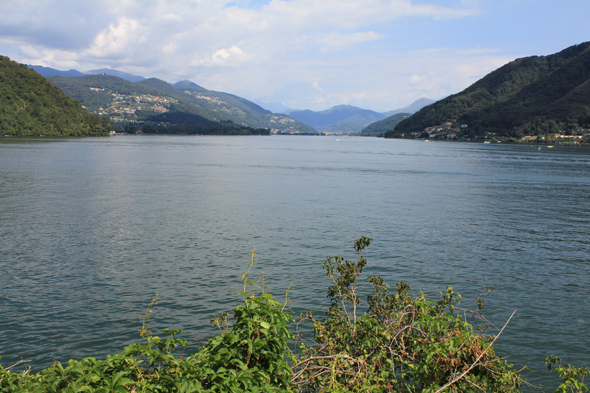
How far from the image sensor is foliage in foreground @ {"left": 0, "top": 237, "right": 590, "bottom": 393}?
4.77 metres

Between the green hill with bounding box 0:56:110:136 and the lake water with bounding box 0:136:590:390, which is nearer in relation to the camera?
the lake water with bounding box 0:136:590:390

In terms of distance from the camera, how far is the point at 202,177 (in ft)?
155

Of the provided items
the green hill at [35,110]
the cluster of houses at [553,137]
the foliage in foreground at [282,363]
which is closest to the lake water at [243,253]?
the foliage in foreground at [282,363]

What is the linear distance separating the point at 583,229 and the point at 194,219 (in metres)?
23.6

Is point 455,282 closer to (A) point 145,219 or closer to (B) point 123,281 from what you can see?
(B) point 123,281

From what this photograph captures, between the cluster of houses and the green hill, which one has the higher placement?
the green hill

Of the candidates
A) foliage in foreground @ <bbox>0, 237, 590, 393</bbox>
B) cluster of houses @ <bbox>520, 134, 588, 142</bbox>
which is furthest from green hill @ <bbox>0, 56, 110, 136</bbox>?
cluster of houses @ <bbox>520, 134, 588, 142</bbox>

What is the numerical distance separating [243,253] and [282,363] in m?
12.4

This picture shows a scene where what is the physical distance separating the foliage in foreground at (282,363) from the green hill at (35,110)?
17871 centimetres

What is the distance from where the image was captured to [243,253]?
17.8m

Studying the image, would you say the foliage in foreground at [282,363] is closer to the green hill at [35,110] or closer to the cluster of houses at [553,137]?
Result: the cluster of houses at [553,137]

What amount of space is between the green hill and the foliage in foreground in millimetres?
178714

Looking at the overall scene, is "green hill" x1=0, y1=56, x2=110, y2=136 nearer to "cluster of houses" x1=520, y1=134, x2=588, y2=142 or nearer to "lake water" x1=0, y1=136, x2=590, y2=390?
"lake water" x1=0, y1=136, x2=590, y2=390

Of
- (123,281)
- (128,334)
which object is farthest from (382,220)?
(128,334)
